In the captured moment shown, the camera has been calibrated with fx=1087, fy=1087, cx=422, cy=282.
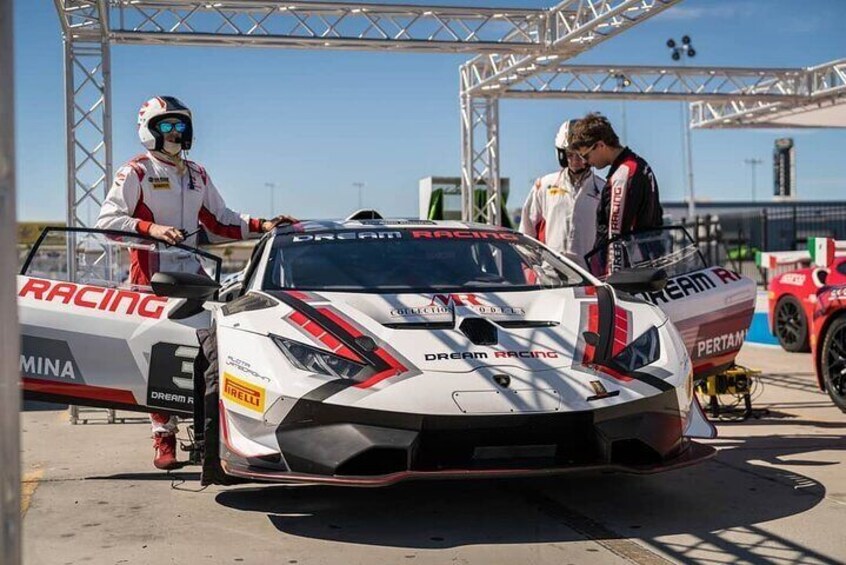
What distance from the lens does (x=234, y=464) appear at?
4.31 meters

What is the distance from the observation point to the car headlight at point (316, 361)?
421 centimetres

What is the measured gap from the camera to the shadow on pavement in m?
4.23

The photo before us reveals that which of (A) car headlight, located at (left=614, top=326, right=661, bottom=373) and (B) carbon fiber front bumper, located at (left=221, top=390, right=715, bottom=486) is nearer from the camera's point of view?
(B) carbon fiber front bumper, located at (left=221, top=390, right=715, bottom=486)

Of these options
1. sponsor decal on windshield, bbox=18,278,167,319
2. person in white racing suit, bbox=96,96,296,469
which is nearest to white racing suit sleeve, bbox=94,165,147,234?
person in white racing suit, bbox=96,96,296,469

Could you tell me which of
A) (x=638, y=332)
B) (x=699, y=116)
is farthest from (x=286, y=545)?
(x=699, y=116)

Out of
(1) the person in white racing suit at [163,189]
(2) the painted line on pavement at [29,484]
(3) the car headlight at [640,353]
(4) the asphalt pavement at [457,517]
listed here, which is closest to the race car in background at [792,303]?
(4) the asphalt pavement at [457,517]

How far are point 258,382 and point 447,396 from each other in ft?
2.48

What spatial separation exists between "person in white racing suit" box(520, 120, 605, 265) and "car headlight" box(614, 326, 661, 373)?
265 centimetres

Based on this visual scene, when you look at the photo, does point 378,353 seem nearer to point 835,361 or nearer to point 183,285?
point 183,285

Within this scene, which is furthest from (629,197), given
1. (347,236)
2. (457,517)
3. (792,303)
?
(792,303)

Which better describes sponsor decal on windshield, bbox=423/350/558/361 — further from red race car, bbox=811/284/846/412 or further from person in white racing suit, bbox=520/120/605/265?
red race car, bbox=811/284/846/412

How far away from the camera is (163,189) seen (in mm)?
6410

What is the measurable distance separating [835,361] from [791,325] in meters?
5.68

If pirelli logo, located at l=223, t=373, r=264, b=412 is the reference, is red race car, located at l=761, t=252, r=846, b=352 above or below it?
below
